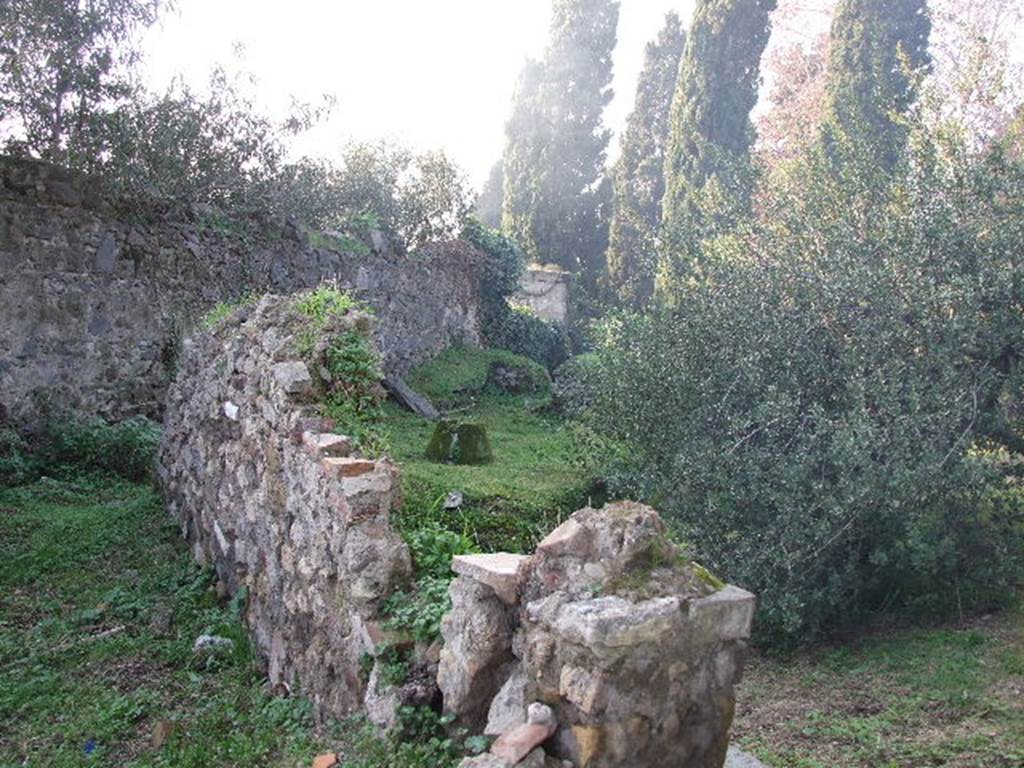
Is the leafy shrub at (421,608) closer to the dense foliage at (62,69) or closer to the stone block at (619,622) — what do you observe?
the stone block at (619,622)

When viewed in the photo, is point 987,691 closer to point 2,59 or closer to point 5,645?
point 5,645

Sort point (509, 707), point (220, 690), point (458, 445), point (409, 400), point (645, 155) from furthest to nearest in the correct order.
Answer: point (645, 155) < point (409, 400) < point (458, 445) < point (220, 690) < point (509, 707)

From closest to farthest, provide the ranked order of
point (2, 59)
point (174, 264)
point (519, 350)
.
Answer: point (2, 59) → point (174, 264) → point (519, 350)

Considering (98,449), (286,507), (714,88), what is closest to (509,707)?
(286,507)

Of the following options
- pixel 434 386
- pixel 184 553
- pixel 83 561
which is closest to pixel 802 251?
pixel 184 553

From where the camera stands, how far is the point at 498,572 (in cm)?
310

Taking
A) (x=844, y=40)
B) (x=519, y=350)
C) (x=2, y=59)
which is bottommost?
(x=519, y=350)

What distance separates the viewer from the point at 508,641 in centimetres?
311

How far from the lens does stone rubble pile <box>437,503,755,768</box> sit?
2.63 metres

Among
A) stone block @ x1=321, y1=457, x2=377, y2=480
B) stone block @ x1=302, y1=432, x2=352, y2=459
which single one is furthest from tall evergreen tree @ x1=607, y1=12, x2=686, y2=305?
stone block @ x1=321, y1=457, x2=377, y2=480

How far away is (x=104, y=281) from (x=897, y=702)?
29.7 ft

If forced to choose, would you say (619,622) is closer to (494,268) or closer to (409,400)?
(409,400)

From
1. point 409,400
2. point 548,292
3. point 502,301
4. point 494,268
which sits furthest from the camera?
point 548,292

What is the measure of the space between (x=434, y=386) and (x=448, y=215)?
16.3 feet
